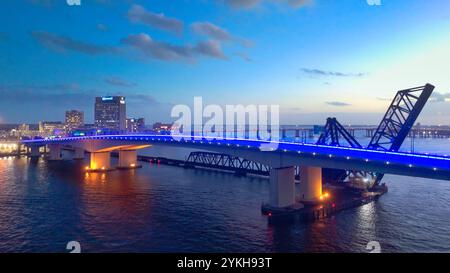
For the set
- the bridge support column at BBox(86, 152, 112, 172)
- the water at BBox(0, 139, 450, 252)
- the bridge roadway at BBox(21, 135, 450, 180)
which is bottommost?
the water at BBox(0, 139, 450, 252)

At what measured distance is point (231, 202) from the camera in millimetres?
49188

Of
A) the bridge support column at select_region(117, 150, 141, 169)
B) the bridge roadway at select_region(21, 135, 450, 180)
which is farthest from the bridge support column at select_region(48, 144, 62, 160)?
the bridge roadway at select_region(21, 135, 450, 180)

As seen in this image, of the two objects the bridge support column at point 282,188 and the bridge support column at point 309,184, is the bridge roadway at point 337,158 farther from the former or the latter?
the bridge support column at point 309,184

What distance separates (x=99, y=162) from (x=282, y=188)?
2510 inches

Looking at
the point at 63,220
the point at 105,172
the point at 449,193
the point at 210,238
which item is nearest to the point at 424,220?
the point at 449,193

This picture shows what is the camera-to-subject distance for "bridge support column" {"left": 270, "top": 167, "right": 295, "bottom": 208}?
44.4m

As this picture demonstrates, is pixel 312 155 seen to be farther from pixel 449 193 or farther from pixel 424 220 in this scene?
pixel 449 193

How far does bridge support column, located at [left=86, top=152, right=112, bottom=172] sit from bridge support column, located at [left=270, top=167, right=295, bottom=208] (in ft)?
198

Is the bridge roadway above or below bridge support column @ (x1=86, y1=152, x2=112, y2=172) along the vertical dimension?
above

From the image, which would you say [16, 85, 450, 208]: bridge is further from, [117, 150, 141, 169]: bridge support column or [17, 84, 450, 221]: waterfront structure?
[117, 150, 141, 169]: bridge support column

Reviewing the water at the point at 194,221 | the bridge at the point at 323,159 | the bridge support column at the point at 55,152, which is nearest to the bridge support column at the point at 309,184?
the bridge at the point at 323,159
